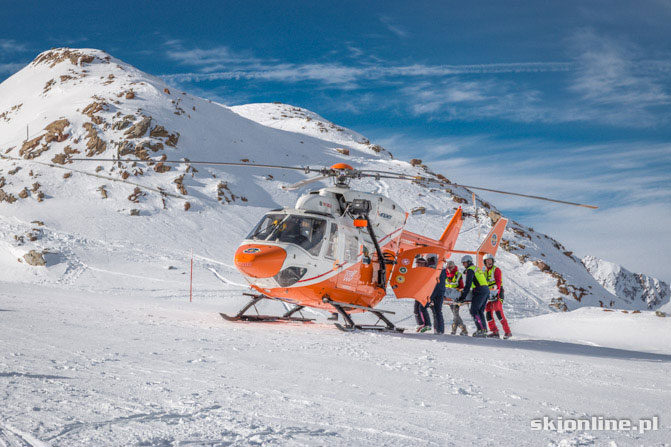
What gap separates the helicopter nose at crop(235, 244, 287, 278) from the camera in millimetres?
10227

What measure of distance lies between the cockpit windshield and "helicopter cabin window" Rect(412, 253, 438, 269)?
115 inches

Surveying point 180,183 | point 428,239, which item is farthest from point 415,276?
point 180,183

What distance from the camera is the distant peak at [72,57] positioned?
6284cm

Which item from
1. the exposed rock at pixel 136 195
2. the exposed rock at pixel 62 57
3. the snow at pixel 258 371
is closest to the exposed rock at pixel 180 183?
the exposed rock at pixel 136 195

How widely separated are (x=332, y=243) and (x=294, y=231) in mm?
913

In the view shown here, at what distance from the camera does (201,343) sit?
292 inches

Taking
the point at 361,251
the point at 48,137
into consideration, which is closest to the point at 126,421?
the point at 361,251

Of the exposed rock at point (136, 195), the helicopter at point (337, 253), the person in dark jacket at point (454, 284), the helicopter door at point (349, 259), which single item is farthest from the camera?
the exposed rock at point (136, 195)

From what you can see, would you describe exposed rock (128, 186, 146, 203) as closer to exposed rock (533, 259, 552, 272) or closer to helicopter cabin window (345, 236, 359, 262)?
helicopter cabin window (345, 236, 359, 262)

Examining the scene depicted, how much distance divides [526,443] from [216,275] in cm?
2277

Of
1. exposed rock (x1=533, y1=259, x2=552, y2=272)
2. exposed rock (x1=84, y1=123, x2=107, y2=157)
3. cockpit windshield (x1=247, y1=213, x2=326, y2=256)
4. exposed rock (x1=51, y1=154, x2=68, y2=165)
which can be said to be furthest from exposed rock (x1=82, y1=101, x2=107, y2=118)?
cockpit windshield (x1=247, y1=213, x2=326, y2=256)

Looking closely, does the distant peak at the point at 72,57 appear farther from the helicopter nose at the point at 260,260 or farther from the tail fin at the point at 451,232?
the helicopter nose at the point at 260,260

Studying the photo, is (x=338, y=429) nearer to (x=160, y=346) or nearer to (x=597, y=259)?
(x=160, y=346)

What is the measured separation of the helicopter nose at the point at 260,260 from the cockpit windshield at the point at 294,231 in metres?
0.37
